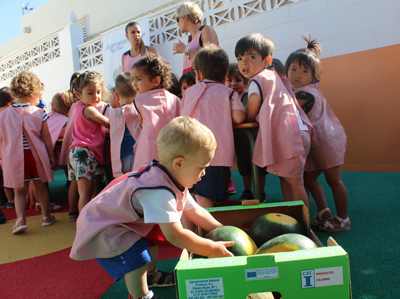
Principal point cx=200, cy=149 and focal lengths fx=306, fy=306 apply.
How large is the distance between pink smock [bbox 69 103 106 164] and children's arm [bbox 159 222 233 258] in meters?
2.07

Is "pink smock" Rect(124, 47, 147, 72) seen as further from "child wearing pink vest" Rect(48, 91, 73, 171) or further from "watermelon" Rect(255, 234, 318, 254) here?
"watermelon" Rect(255, 234, 318, 254)

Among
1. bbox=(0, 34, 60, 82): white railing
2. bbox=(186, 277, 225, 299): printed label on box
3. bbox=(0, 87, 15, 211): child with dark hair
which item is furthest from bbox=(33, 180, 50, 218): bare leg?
bbox=(0, 34, 60, 82): white railing

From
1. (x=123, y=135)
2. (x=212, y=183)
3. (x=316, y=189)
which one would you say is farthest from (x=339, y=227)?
(x=123, y=135)

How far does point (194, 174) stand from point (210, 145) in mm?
139

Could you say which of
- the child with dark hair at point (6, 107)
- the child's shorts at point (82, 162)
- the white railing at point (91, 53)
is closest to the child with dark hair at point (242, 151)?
the child's shorts at point (82, 162)

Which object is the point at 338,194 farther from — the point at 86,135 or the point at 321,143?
the point at 86,135

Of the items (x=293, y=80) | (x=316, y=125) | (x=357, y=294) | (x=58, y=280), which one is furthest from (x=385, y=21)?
(x=58, y=280)

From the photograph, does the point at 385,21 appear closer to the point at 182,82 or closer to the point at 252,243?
the point at 182,82

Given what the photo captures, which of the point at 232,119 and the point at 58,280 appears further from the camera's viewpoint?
the point at 232,119

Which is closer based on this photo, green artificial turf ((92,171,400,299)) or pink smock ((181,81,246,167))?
green artificial turf ((92,171,400,299))

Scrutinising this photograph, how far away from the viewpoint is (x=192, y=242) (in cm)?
122

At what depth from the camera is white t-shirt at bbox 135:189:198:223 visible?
120cm

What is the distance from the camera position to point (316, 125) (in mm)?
2389

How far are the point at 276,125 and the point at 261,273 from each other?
1426 millimetres
